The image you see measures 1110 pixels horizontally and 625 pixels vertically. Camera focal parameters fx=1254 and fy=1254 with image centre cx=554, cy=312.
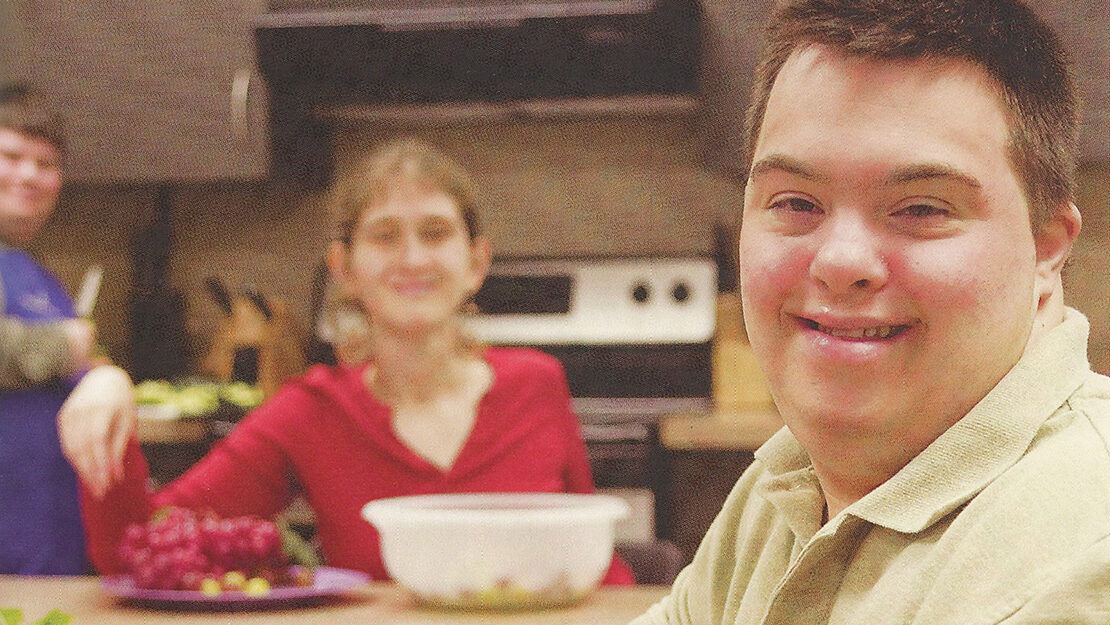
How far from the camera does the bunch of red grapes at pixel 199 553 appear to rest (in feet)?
4.16

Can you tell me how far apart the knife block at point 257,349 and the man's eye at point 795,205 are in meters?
2.26

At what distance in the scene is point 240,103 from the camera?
9.21 ft

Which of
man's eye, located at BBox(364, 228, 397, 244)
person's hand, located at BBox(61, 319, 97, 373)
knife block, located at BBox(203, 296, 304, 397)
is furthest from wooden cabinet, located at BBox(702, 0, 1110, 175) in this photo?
person's hand, located at BBox(61, 319, 97, 373)

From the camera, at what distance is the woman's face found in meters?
1.87

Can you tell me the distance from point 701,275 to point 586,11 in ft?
2.23

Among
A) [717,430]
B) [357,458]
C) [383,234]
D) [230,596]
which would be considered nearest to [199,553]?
[230,596]

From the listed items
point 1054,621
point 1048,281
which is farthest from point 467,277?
point 1054,621

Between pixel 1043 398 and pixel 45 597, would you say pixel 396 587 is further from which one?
pixel 1043 398

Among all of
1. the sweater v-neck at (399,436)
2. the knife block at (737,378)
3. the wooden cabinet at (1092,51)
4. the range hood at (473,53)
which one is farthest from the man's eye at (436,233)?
the wooden cabinet at (1092,51)

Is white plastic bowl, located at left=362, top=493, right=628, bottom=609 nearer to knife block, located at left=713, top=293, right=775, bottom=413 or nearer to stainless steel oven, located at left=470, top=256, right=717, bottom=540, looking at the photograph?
stainless steel oven, located at left=470, top=256, right=717, bottom=540

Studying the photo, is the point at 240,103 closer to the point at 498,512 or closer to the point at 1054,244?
the point at 498,512

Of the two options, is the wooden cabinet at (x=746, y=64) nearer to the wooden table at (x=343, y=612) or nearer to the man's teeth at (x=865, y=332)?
the wooden table at (x=343, y=612)

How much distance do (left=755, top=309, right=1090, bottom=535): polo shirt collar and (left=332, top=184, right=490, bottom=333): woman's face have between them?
1.25 metres

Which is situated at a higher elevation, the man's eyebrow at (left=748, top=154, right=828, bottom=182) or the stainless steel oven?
the man's eyebrow at (left=748, top=154, right=828, bottom=182)
